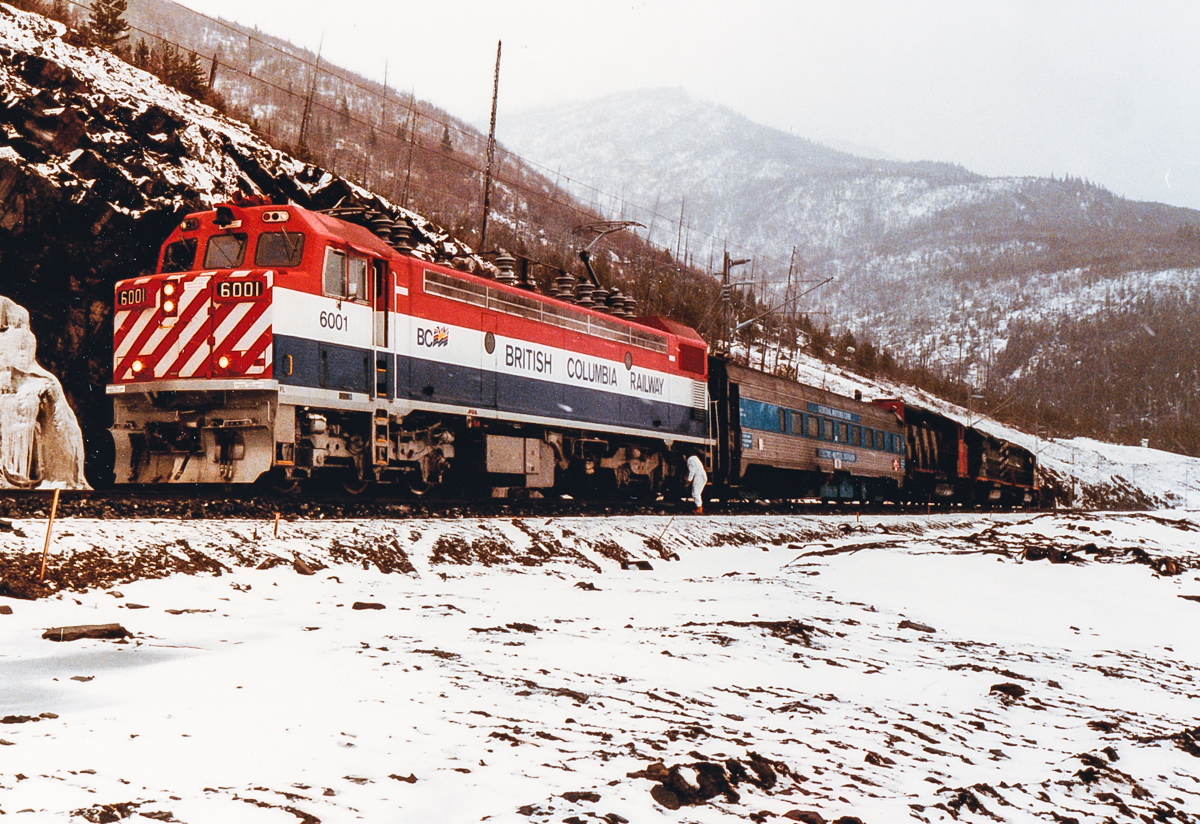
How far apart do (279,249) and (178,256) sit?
6.33ft

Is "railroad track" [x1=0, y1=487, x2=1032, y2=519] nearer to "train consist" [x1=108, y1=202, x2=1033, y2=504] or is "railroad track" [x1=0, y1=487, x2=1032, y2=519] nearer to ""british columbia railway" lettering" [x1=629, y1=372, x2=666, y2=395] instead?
"train consist" [x1=108, y1=202, x2=1033, y2=504]

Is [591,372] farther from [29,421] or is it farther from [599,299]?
[29,421]

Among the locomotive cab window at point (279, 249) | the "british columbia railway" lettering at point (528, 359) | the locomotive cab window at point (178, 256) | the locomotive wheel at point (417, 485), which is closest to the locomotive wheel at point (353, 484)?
the locomotive wheel at point (417, 485)

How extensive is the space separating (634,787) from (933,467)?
36378mm

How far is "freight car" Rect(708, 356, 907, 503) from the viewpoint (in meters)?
22.9

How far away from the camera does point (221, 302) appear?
11.8 metres

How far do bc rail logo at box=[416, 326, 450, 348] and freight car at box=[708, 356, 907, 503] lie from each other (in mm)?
10104

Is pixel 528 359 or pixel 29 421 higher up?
pixel 528 359

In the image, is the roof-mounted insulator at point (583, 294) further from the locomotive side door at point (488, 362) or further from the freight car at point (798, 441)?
the freight car at point (798, 441)

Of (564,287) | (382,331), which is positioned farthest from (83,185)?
(564,287)

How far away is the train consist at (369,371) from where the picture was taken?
37.9 feet

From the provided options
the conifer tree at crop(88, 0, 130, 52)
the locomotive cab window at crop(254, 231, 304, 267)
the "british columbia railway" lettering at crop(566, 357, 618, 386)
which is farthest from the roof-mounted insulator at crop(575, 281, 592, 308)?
the conifer tree at crop(88, 0, 130, 52)

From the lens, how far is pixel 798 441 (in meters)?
26.2

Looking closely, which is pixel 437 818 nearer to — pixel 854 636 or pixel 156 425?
pixel 854 636
